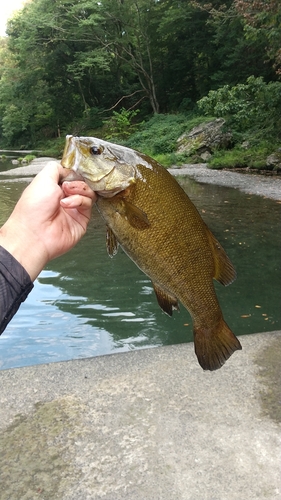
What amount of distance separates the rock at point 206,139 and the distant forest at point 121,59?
5.23 meters

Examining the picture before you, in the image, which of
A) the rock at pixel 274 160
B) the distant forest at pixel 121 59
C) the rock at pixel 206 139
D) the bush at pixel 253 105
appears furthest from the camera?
the distant forest at pixel 121 59

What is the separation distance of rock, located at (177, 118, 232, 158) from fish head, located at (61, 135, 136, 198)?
2209 centimetres

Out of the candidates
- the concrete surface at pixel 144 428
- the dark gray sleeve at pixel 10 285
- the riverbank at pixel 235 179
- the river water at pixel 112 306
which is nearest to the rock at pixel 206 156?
the riverbank at pixel 235 179

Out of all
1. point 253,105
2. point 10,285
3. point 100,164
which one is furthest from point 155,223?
point 253,105

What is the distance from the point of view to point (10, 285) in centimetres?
161

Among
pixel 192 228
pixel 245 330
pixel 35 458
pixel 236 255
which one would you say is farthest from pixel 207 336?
pixel 236 255

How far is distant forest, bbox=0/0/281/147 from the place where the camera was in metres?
29.9

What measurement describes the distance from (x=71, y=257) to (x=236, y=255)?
2941mm

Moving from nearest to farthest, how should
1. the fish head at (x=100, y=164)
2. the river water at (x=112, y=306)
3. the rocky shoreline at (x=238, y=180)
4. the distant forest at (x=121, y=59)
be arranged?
the fish head at (x=100, y=164) < the river water at (x=112, y=306) < the rocky shoreline at (x=238, y=180) < the distant forest at (x=121, y=59)

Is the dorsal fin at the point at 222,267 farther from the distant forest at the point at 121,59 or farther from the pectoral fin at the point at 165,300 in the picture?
the distant forest at the point at 121,59

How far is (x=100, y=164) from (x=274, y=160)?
1712 centimetres

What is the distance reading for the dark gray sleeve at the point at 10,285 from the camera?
1586 millimetres

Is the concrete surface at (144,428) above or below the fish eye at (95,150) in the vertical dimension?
below

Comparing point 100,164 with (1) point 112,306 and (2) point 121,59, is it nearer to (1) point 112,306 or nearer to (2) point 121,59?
(1) point 112,306
